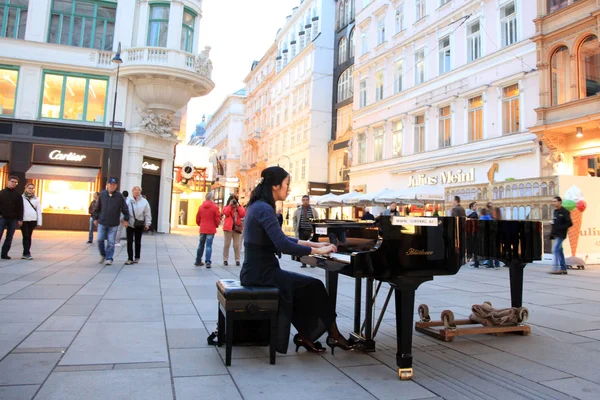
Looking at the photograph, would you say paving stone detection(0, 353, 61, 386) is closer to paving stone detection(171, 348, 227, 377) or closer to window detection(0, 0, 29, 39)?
paving stone detection(171, 348, 227, 377)

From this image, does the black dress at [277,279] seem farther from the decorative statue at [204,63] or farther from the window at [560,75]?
the decorative statue at [204,63]

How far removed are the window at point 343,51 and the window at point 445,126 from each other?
17.6 metres

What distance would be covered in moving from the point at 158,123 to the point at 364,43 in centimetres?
1653

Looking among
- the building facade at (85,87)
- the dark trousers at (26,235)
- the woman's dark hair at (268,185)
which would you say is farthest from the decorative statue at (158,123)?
the woman's dark hair at (268,185)

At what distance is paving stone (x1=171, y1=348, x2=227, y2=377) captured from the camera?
362cm

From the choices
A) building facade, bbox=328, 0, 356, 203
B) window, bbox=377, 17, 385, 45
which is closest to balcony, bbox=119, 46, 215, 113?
window, bbox=377, 17, 385, 45

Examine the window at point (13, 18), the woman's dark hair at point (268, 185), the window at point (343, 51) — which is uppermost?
the window at point (343, 51)

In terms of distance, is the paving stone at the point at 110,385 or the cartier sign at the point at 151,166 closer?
the paving stone at the point at 110,385

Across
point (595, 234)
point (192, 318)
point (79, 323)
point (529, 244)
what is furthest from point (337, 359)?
point (595, 234)

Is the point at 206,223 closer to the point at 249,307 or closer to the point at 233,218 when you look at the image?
the point at 233,218

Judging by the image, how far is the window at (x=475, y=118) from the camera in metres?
21.8

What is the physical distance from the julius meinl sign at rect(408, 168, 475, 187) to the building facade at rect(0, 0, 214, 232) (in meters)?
12.8

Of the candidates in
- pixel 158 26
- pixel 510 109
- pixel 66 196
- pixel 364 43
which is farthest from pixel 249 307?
pixel 364 43

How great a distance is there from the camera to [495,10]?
20828mm
